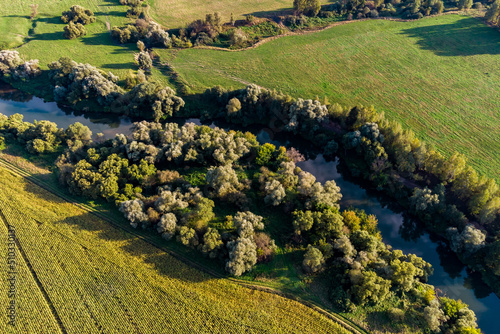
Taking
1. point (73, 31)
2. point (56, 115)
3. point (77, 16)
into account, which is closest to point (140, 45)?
point (73, 31)

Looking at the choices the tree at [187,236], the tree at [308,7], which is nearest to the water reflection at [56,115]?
the tree at [187,236]

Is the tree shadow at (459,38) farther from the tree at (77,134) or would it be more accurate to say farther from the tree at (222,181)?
the tree at (77,134)

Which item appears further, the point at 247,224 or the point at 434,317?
the point at 247,224

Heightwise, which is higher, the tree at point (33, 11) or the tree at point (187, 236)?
the tree at point (33, 11)

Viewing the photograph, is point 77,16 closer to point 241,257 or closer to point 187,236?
point 187,236

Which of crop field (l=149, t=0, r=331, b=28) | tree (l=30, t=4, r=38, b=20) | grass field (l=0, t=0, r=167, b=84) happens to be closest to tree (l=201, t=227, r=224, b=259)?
grass field (l=0, t=0, r=167, b=84)

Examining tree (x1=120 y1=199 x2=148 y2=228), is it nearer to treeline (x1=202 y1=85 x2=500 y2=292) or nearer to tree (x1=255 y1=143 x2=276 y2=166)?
tree (x1=255 y1=143 x2=276 y2=166)

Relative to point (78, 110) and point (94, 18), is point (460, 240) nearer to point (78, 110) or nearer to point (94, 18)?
point (78, 110)
